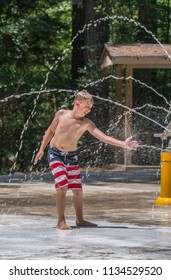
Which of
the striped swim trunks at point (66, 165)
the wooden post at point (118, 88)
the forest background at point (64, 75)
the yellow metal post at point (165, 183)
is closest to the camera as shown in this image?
the striped swim trunks at point (66, 165)

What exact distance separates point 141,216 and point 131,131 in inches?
490

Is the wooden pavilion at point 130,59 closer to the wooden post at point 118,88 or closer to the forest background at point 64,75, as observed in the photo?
the wooden post at point 118,88

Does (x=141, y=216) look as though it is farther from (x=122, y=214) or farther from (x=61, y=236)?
(x=61, y=236)

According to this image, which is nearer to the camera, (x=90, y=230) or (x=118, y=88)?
(x=90, y=230)

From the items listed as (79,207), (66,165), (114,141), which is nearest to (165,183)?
(79,207)

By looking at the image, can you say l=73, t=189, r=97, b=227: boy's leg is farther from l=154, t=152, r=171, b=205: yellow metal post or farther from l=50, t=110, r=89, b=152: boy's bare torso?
l=154, t=152, r=171, b=205: yellow metal post

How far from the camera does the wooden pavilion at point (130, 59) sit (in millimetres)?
24266

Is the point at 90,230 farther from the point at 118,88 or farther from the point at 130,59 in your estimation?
the point at 118,88

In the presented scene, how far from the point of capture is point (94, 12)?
2888 centimetres

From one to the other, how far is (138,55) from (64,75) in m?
7.87

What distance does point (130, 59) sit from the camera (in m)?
24.4

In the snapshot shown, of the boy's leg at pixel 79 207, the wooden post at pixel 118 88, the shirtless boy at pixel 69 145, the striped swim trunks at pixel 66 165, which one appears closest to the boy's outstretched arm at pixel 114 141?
the shirtless boy at pixel 69 145
